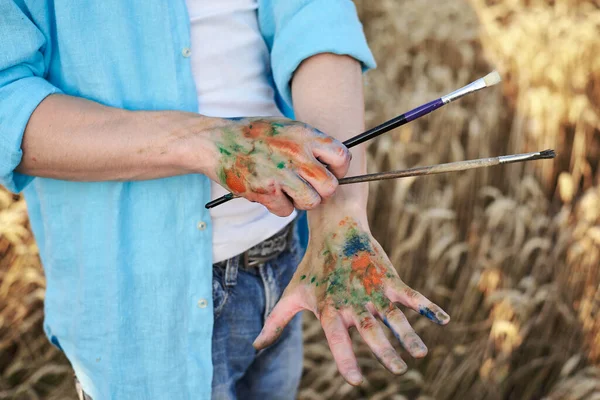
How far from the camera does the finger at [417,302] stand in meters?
0.85

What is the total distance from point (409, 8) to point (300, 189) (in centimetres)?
255

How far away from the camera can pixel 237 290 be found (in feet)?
3.66

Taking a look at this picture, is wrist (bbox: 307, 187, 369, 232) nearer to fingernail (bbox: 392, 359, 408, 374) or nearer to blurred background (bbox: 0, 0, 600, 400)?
fingernail (bbox: 392, 359, 408, 374)

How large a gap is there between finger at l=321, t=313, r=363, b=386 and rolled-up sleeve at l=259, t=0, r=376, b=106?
17.1 inches

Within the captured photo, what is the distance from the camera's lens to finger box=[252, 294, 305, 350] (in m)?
0.93

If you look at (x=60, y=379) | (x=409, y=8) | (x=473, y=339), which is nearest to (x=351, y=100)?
(x=473, y=339)

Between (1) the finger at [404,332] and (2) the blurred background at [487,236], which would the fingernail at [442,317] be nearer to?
(1) the finger at [404,332]

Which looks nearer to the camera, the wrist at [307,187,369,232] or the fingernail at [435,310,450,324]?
the fingernail at [435,310,450,324]

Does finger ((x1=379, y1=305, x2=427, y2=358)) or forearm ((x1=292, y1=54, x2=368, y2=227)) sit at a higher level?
forearm ((x1=292, y1=54, x2=368, y2=227))

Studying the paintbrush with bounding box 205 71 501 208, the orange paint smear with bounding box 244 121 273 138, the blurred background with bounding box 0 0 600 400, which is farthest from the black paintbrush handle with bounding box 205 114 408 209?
the blurred background with bounding box 0 0 600 400

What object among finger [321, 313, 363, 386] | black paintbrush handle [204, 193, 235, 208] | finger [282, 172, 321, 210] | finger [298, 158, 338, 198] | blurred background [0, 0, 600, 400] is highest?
finger [298, 158, 338, 198]

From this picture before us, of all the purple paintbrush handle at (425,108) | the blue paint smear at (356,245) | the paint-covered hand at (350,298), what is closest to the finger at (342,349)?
the paint-covered hand at (350,298)

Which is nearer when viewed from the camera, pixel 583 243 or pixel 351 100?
pixel 351 100

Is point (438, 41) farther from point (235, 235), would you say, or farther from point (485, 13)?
point (235, 235)
